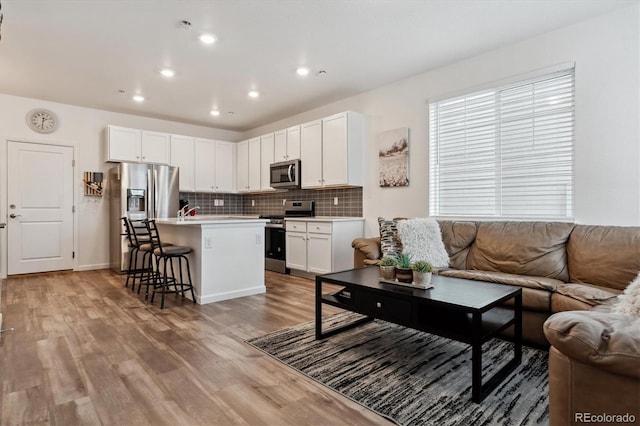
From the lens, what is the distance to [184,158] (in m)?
6.51

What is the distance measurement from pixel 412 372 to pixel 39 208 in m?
5.98

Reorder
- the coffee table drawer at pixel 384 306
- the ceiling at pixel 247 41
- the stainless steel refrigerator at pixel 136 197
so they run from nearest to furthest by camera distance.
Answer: the coffee table drawer at pixel 384 306 → the ceiling at pixel 247 41 → the stainless steel refrigerator at pixel 136 197

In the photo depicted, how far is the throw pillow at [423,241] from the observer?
3.47 meters

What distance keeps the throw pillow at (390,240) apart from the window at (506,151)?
2.96 feet

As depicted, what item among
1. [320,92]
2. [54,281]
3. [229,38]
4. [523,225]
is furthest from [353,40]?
[54,281]

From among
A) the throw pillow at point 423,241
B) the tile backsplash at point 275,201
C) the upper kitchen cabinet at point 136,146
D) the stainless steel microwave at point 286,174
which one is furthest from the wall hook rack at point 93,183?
the throw pillow at point 423,241

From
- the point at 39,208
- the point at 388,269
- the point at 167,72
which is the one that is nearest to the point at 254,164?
the point at 167,72

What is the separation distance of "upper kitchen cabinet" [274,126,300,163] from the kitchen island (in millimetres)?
1921

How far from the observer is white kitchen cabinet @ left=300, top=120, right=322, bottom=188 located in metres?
5.29

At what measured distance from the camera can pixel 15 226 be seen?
5289 mm

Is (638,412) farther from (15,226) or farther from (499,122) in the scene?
(15,226)

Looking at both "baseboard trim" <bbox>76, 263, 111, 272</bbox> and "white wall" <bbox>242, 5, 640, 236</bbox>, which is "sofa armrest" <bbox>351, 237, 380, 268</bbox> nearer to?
"white wall" <bbox>242, 5, 640, 236</bbox>

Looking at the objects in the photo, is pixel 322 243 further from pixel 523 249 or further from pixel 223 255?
pixel 523 249

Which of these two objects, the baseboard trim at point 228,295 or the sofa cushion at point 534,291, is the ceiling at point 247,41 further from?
the baseboard trim at point 228,295
